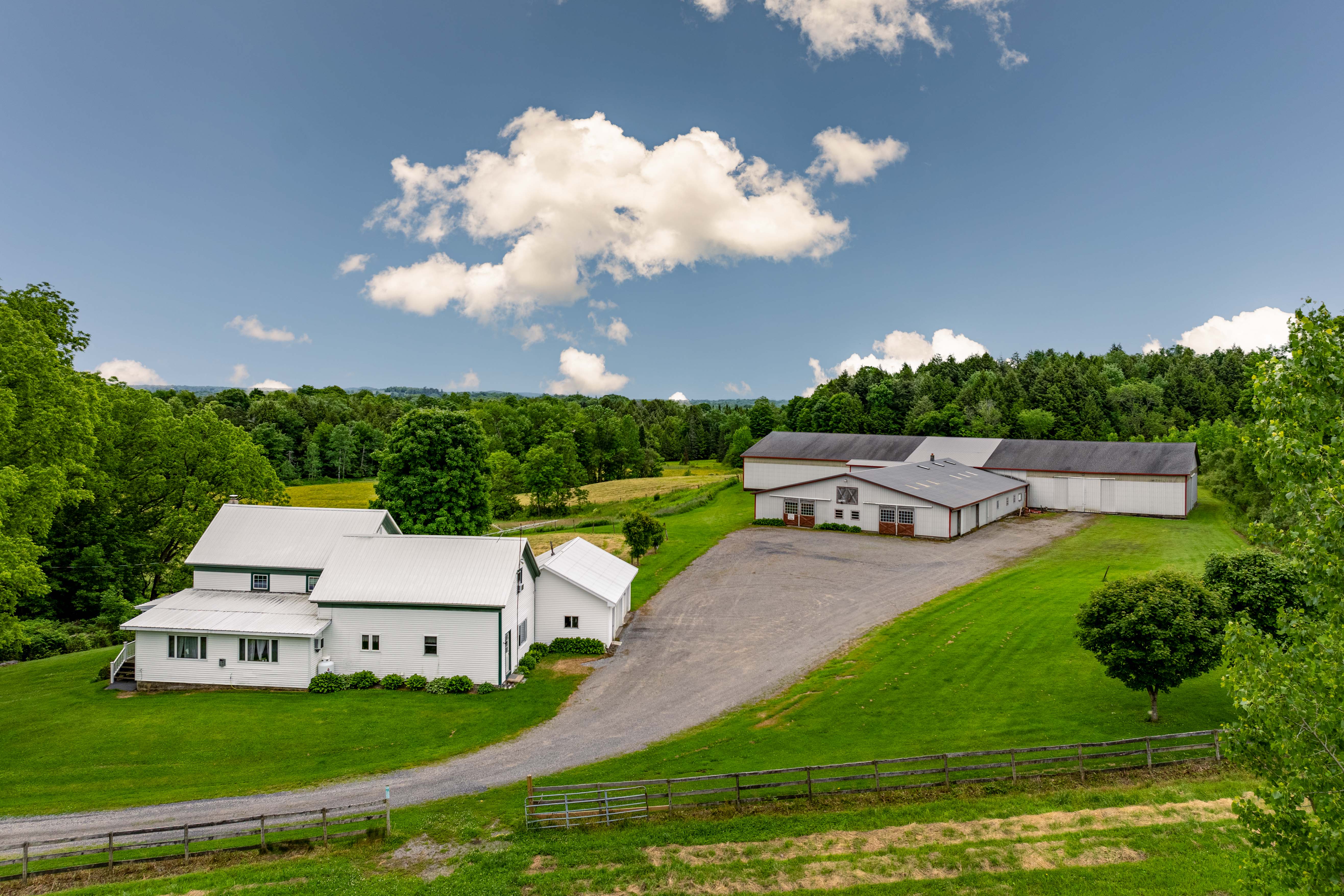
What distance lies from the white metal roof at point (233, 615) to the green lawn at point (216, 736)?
2.43 m

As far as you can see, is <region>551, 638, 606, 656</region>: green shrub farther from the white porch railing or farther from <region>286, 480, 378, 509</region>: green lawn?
<region>286, 480, 378, 509</region>: green lawn

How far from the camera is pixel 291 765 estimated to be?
20.8 metres

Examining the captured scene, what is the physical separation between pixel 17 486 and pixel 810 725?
2559 centimetres

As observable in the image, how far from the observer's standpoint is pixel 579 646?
102 ft

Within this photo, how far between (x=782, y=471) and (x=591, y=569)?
44.3 m

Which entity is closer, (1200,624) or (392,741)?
(1200,624)

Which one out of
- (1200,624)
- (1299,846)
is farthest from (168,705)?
(1200,624)

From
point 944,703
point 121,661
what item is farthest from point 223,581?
point 944,703

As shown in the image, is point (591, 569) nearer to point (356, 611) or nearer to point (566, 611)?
point (566, 611)

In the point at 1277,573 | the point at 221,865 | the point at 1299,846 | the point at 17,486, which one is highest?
the point at 17,486

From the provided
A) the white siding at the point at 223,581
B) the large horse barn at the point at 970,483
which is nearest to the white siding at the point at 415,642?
the white siding at the point at 223,581

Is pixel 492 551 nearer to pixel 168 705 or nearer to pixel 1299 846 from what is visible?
pixel 168 705

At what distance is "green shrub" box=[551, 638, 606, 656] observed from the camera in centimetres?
3080

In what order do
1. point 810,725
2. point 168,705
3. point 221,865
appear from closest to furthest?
1. point 221,865
2. point 810,725
3. point 168,705
